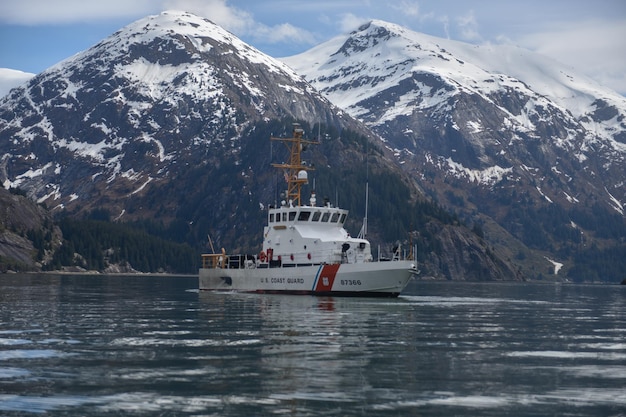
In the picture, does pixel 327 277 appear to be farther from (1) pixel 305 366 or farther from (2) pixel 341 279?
(1) pixel 305 366

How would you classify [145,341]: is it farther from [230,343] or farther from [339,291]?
[339,291]

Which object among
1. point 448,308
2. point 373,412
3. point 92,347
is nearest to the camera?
point 373,412

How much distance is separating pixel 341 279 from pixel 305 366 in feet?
188

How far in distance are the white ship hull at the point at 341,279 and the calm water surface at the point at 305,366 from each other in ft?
90.8

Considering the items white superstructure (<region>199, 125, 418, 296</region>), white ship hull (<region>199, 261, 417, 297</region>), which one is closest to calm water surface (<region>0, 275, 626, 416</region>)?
white ship hull (<region>199, 261, 417, 297</region>)

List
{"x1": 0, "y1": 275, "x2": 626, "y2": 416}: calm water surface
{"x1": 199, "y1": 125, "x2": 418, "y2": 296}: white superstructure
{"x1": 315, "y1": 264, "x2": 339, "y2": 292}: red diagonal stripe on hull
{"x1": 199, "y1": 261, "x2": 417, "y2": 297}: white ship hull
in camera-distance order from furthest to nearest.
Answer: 1. {"x1": 315, "y1": 264, "x2": 339, "y2": 292}: red diagonal stripe on hull
2. {"x1": 199, "y1": 125, "x2": 418, "y2": 296}: white superstructure
3. {"x1": 199, "y1": 261, "x2": 417, "y2": 297}: white ship hull
4. {"x1": 0, "y1": 275, "x2": 626, "y2": 416}: calm water surface

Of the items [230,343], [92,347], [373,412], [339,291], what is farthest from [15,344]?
[339,291]

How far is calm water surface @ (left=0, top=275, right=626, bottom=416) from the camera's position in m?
29.7

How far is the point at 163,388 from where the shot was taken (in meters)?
32.0

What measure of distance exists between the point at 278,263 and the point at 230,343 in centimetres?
5641

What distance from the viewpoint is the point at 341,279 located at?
9438 cm

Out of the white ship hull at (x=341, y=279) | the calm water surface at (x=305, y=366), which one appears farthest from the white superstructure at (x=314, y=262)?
the calm water surface at (x=305, y=366)

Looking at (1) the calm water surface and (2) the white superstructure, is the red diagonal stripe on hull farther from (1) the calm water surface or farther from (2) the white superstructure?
(1) the calm water surface

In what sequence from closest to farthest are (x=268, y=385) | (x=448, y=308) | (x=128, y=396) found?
(x=128, y=396) → (x=268, y=385) → (x=448, y=308)
